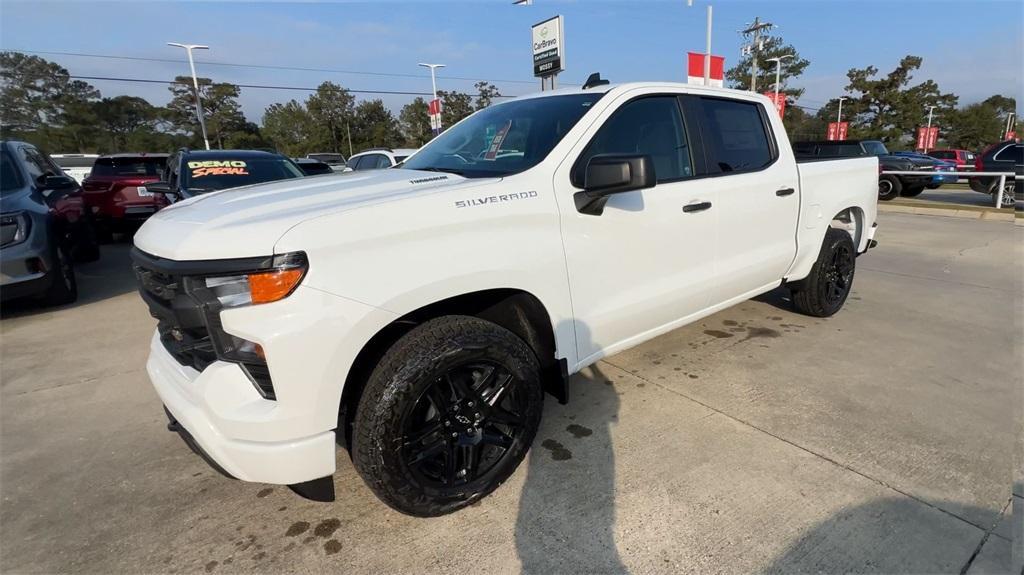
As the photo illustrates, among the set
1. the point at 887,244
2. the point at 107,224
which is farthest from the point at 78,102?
the point at 887,244

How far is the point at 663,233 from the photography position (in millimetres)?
2797

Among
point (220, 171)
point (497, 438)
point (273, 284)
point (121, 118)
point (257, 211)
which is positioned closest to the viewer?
point (273, 284)

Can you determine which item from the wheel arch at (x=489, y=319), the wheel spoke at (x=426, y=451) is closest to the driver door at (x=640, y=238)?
the wheel arch at (x=489, y=319)

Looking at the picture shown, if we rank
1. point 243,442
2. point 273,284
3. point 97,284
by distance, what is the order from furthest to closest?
point 97,284
point 243,442
point 273,284

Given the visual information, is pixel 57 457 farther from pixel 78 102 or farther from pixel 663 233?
pixel 78 102

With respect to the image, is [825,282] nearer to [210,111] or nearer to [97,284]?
[97,284]

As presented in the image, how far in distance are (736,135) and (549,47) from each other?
13.1 m

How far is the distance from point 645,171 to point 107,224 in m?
10.5

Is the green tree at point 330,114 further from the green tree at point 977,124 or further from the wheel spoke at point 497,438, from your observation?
the green tree at point 977,124

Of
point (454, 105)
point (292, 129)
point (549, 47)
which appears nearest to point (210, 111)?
point (292, 129)

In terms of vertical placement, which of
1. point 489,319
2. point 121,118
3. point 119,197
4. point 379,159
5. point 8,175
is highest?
point 121,118

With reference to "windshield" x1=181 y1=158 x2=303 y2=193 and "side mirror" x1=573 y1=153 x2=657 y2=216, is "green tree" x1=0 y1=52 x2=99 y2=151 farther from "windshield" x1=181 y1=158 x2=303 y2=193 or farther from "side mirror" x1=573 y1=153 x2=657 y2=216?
"side mirror" x1=573 y1=153 x2=657 y2=216

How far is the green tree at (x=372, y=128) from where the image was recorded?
66.1 m

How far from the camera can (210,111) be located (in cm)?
5866
